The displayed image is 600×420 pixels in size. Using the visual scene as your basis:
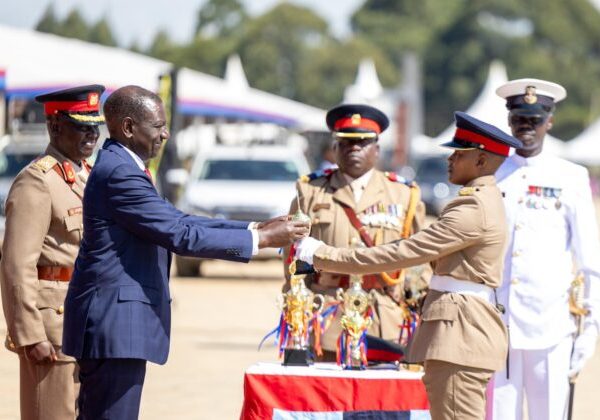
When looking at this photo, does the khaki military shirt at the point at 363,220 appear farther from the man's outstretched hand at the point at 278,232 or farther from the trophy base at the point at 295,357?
the man's outstretched hand at the point at 278,232

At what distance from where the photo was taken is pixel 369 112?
7520mm

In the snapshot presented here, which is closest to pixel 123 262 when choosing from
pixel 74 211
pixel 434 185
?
pixel 74 211

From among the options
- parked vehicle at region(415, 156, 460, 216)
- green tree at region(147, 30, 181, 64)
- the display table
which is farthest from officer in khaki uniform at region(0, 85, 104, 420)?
green tree at region(147, 30, 181, 64)

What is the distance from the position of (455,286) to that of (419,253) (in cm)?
22

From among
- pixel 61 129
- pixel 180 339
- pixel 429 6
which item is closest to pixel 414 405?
pixel 61 129

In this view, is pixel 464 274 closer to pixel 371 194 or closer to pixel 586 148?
pixel 371 194

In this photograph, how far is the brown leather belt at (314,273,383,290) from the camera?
7137 millimetres

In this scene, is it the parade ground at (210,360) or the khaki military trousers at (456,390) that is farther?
the parade ground at (210,360)

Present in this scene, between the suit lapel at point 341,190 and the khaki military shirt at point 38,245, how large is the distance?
1715 millimetres

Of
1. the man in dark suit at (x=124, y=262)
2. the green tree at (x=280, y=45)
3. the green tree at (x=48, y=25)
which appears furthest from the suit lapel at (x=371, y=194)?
the green tree at (x=280, y=45)

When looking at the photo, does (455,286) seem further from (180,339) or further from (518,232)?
(180,339)

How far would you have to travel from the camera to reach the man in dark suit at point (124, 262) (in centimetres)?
521

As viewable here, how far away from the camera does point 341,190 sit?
24.3 ft

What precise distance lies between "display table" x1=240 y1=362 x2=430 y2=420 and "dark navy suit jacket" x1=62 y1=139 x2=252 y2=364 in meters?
1.23
